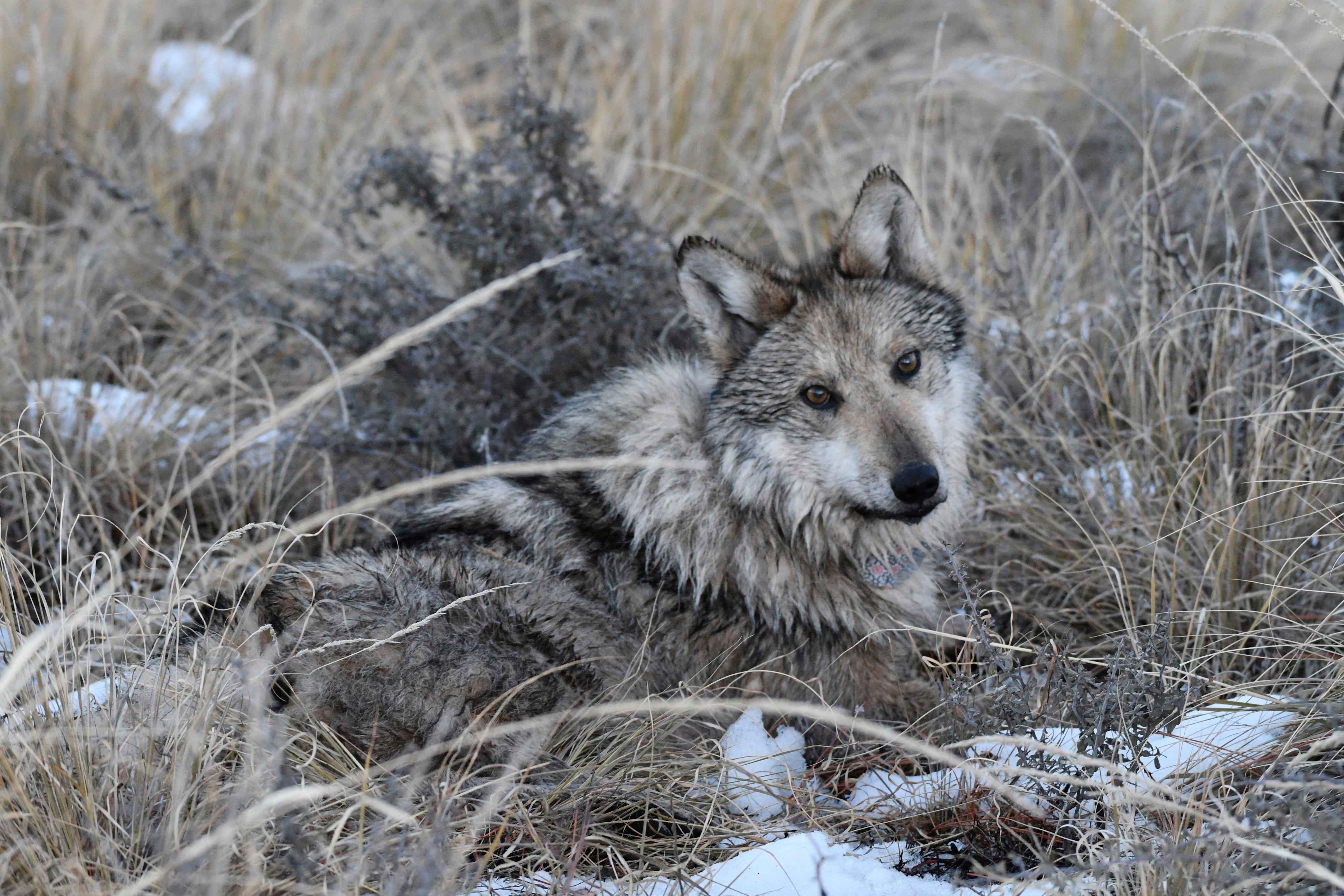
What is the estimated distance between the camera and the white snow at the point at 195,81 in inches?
265

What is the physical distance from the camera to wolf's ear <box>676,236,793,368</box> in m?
3.34

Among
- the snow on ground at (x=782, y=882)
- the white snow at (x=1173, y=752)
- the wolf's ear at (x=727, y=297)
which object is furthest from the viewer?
the wolf's ear at (x=727, y=297)

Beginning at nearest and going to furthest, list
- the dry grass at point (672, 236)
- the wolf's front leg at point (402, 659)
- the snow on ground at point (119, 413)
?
the dry grass at point (672, 236) < the wolf's front leg at point (402, 659) < the snow on ground at point (119, 413)

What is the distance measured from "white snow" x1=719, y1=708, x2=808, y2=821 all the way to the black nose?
815mm

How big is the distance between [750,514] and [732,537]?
0.33 ft

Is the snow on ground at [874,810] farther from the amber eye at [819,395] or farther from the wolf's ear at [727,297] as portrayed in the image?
the wolf's ear at [727,297]

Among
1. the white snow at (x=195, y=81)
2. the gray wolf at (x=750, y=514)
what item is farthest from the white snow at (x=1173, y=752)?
the white snow at (x=195, y=81)

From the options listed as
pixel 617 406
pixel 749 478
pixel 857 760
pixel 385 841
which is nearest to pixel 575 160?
pixel 617 406

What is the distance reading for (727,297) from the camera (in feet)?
11.3

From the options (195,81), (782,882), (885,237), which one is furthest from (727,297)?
(195,81)

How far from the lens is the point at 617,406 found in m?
3.72

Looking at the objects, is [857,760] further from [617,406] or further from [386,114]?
[386,114]

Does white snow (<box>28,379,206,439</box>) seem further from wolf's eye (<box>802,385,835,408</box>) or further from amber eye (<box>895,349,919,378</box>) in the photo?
amber eye (<box>895,349,919,378</box>)

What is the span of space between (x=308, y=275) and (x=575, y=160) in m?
1.65
